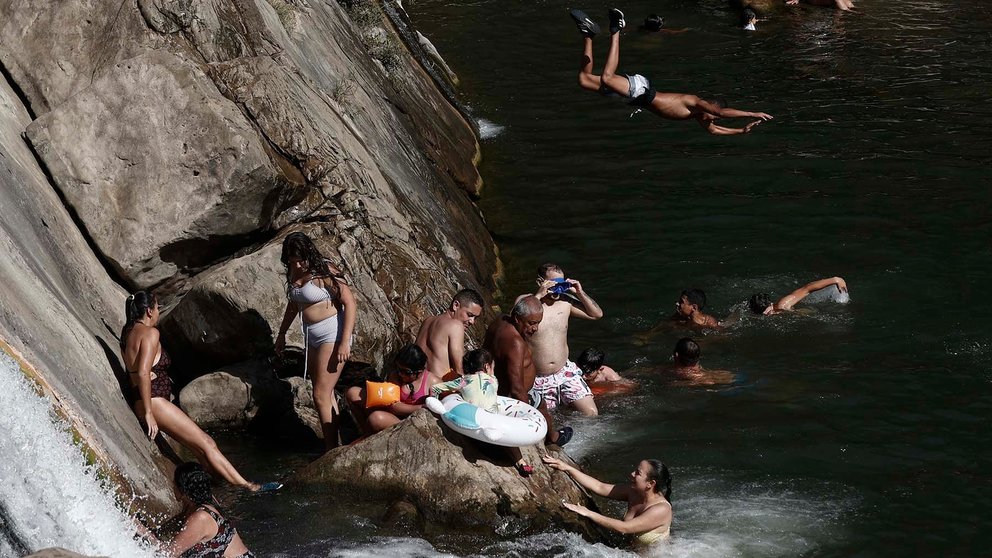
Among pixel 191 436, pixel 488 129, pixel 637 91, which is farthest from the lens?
pixel 488 129

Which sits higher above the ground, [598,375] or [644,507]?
[644,507]

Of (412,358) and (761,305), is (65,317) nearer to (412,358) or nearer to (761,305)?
(412,358)

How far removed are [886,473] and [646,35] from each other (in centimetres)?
1849

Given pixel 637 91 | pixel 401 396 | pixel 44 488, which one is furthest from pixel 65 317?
pixel 637 91

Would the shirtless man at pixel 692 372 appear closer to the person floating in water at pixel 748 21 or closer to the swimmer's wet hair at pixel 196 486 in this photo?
the swimmer's wet hair at pixel 196 486

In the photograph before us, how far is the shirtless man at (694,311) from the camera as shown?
1422 centimetres

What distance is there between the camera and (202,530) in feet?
26.7

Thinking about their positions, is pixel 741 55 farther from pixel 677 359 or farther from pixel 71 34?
pixel 71 34

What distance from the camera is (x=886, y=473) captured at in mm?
10977

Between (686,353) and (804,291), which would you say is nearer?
(686,353)

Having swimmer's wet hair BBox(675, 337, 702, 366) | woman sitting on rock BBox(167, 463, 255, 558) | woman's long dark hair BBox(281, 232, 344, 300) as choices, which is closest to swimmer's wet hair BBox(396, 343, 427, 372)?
woman's long dark hair BBox(281, 232, 344, 300)

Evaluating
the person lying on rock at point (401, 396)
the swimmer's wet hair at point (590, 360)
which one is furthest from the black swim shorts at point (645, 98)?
the person lying on rock at point (401, 396)

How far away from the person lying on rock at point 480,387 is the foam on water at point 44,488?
2.74 meters

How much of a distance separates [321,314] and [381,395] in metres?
1.03
